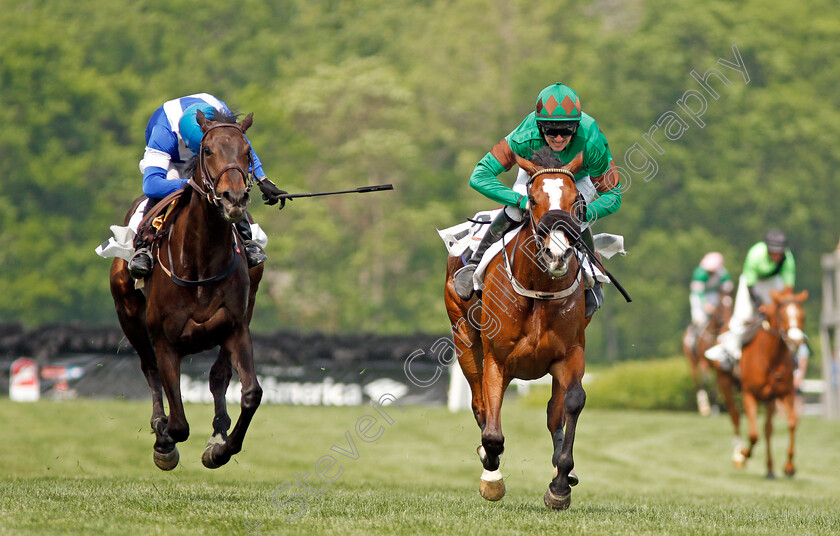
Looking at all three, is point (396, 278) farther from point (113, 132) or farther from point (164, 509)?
point (164, 509)

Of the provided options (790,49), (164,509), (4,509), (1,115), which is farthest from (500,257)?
(790,49)

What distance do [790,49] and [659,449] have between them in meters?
34.2

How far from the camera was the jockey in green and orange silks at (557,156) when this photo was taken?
27.8ft

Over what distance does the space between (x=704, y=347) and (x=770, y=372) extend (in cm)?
669

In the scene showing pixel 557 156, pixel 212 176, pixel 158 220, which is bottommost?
pixel 158 220

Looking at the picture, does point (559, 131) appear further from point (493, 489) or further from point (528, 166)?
point (493, 489)

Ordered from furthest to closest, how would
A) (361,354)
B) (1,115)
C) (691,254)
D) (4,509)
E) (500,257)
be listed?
(691,254) < (1,115) < (361,354) < (500,257) < (4,509)

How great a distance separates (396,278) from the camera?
4959cm

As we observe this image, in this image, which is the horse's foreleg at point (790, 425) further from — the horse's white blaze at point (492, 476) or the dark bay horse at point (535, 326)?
the horse's white blaze at point (492, 476)

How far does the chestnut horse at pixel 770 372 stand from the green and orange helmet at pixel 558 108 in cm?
809

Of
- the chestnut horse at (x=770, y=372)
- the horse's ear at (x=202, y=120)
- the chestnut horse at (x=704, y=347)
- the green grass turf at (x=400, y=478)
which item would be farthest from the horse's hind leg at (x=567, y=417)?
the chestnut horse at (x=704, y=347)

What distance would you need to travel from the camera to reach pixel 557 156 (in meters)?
8.30


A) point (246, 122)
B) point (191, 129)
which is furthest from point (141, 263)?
point (246, 122)

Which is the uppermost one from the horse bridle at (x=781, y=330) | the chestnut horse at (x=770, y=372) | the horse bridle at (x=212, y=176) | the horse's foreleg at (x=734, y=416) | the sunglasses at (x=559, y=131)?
the sunglasses at (x=559, y=131)
